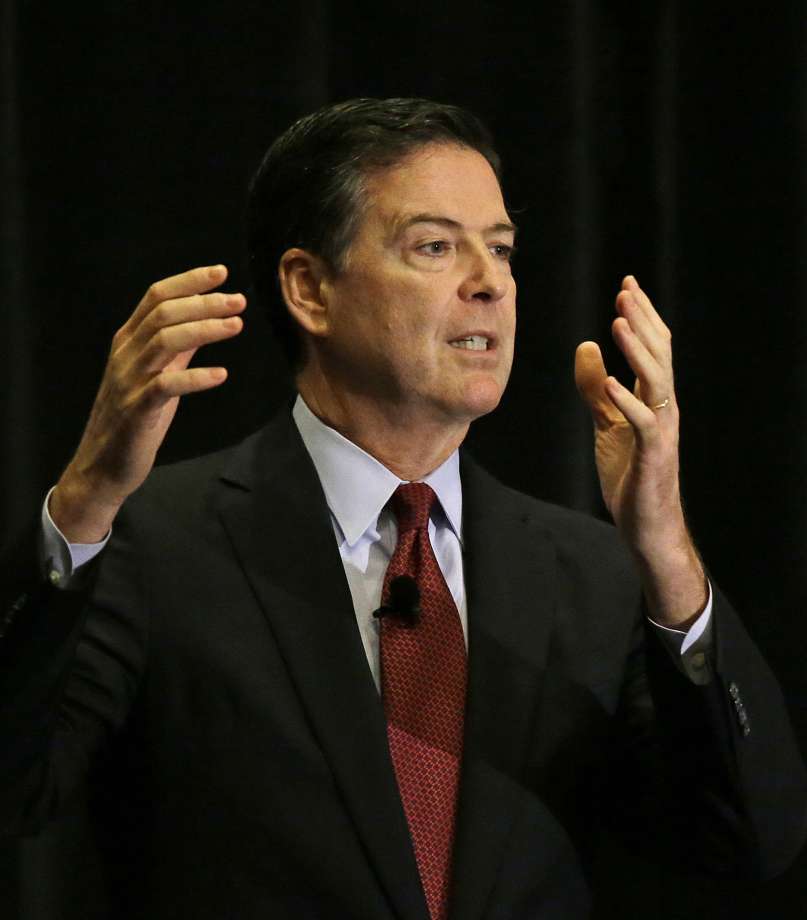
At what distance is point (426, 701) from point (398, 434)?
0.36m

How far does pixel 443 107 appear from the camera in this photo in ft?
6.70

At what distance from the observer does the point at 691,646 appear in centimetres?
174

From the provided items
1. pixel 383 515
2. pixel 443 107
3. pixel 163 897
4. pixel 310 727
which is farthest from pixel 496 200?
pixel 163 897

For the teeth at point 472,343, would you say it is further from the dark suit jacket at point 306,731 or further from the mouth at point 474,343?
the dark suit jacket at point 306,731

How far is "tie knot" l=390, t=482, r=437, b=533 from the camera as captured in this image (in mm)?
1896

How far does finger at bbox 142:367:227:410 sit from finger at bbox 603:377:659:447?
43cm

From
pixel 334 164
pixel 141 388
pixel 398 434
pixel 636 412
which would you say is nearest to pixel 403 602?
pixel 398 434

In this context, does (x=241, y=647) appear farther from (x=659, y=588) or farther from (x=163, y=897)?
(x=659, y=588)

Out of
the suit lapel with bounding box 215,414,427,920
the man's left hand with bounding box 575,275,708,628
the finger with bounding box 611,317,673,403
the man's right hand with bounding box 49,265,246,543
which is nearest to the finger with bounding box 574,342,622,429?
the man's left hand with bounding box 575,275,708,628

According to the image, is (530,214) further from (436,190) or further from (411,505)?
(411,505)

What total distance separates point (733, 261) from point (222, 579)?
3.70 feet

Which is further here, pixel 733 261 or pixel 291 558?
pixel 733 261

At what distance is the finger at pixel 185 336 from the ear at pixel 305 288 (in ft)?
1.85

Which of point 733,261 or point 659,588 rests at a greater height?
point 733,261
